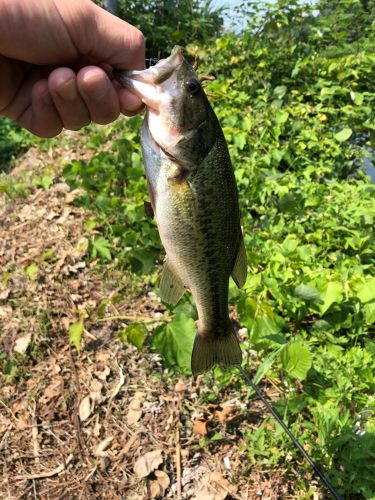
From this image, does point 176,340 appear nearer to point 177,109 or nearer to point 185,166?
point 185,166

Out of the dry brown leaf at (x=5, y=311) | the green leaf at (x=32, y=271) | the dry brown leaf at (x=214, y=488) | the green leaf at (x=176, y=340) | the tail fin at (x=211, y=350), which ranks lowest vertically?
the dry brown leaf at (x=5, y=311)

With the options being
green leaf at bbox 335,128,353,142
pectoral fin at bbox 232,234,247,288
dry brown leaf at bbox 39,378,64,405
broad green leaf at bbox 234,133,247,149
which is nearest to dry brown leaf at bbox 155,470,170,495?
dry brown leaf at bbox 39,378,64,405

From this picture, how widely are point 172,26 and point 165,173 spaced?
877cm

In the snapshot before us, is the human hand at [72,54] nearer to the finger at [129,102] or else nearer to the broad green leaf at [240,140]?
the finger at [129,102]

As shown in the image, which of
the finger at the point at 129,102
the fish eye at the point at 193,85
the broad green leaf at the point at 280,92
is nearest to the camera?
the fish eye at the point at 193,85

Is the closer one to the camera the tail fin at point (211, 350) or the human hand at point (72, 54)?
the human hand at point (72, 54)

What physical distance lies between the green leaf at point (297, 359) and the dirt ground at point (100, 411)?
0.43 meters

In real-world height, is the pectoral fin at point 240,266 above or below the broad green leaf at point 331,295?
above

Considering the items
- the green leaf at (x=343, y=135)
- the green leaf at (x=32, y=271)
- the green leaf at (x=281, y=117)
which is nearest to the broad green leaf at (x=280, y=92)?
the green leaf at (x=281, y=117)

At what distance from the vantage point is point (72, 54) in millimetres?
1846

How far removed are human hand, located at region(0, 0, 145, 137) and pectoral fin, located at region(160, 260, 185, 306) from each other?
72cm

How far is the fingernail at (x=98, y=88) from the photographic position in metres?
1.71

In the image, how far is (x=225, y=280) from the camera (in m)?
1.79

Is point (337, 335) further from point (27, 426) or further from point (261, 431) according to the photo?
point (27, 426)
